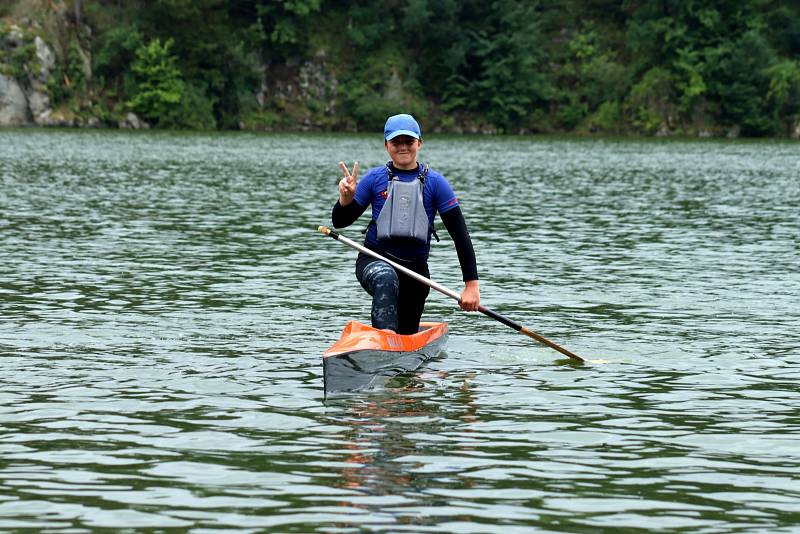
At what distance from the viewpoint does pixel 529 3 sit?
114 meters

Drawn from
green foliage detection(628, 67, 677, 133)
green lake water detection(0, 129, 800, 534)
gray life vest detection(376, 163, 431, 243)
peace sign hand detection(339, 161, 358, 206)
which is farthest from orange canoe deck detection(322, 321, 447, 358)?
green foliage detection(628, 67, 677, 133)

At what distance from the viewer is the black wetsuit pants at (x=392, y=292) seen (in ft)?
43.6

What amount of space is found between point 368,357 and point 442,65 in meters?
100

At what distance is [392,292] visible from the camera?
13.3 meters

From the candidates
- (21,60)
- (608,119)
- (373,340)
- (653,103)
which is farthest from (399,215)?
(608,119)

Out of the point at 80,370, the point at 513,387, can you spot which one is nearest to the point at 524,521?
the point at 513,387

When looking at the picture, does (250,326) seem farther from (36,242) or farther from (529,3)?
(529,3)

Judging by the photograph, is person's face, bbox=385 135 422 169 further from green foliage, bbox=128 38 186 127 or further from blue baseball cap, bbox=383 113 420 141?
green foliage, bbox=128 38 186 127

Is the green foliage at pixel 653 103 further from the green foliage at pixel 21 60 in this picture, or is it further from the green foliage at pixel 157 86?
the green foliage at pixel 21 60

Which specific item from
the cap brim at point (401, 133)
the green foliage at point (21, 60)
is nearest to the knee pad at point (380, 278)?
the cap brim at point (401, 133)

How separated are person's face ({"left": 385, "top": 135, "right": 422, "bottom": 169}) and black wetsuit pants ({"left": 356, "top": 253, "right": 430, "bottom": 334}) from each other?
3.35ft

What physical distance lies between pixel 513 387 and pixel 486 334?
11.9 ft

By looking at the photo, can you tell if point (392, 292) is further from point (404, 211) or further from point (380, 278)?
point (404, 211)

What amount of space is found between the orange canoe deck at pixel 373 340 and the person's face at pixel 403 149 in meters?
1.66
